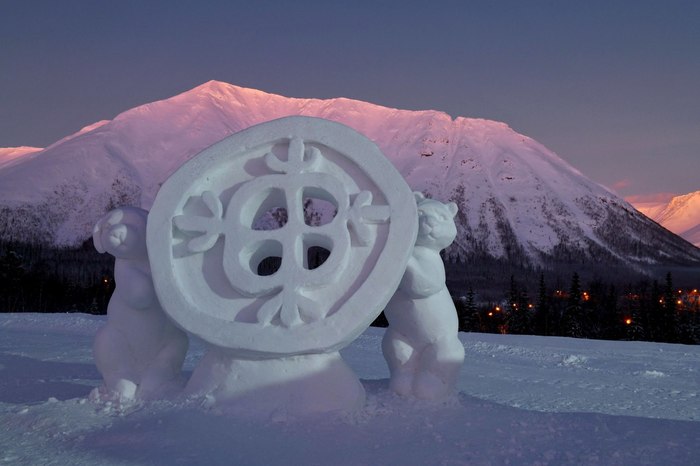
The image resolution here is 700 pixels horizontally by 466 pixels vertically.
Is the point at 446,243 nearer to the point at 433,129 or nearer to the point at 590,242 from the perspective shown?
the point at 590,242

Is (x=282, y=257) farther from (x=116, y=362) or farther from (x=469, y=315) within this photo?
(x=469, y=315)

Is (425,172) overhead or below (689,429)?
overhead

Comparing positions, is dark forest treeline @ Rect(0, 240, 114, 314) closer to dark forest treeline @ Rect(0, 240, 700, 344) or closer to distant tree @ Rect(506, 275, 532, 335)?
dark forest treeline @ Rect(0, 240, 700, 344)

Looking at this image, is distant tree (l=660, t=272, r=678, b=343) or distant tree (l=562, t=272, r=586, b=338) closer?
distant tree (l=660, t=272, r=678, b=343)

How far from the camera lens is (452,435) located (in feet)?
17.9

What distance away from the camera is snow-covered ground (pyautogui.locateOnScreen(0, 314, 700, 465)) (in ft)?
16.1

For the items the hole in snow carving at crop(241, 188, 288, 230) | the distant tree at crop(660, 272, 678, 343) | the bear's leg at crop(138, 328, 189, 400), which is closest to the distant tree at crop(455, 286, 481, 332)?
the distant tree at crop(660, 272, 678, 343)

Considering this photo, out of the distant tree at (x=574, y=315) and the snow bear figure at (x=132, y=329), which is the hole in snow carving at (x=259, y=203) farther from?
the distant tree at (x=574, y=315)

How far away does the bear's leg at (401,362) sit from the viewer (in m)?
6.62

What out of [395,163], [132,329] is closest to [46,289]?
[132,329]

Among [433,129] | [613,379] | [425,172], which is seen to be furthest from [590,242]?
[613,379]

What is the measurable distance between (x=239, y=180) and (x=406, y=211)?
1.62 m

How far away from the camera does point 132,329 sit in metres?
6.53

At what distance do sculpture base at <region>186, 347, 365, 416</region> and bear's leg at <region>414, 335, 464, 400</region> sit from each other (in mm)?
705
